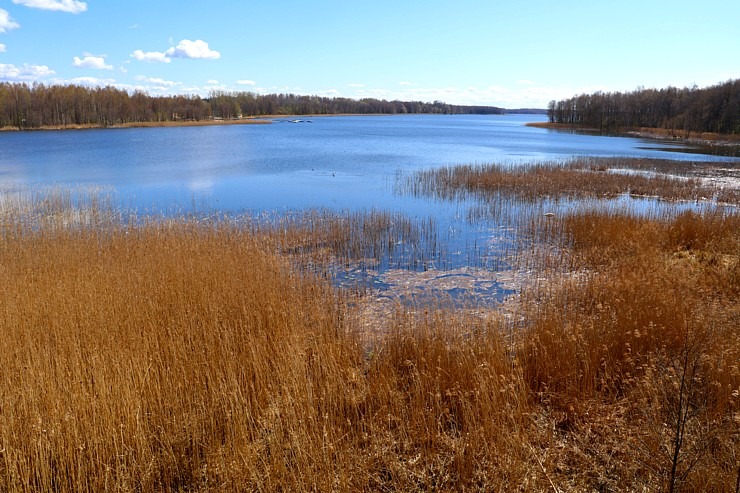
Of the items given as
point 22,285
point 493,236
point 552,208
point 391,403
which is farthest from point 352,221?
point 391,403

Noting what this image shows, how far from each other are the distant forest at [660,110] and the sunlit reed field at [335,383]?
65.1 meters

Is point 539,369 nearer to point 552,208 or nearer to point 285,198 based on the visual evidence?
point 552,208

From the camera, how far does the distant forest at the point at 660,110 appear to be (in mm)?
60500

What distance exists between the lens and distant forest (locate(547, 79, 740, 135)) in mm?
60500

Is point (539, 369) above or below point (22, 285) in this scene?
below

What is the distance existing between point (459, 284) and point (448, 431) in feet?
18.6

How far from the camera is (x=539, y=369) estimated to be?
5328 millimetres

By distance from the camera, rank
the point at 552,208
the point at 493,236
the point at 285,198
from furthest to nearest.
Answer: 1. the point at 285,198
2. the point at 552,208
3. the point at 493,236

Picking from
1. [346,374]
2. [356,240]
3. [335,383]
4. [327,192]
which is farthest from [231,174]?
[335,383]

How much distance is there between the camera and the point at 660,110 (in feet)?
259

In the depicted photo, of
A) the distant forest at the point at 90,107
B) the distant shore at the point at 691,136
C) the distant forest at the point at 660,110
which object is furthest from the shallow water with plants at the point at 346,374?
the distant forest at the point at 90,107

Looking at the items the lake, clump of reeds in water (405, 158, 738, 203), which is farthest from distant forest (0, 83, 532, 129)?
clump of reeds in water (405, 158, 738, 203)

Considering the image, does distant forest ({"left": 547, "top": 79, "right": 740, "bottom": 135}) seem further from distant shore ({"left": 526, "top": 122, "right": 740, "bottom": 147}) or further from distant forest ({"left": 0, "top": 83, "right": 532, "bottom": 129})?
distant forest ({"left": 0, "top": 83, "right": 532, "bottom": 129})

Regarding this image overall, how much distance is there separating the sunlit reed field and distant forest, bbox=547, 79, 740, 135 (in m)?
65.1
